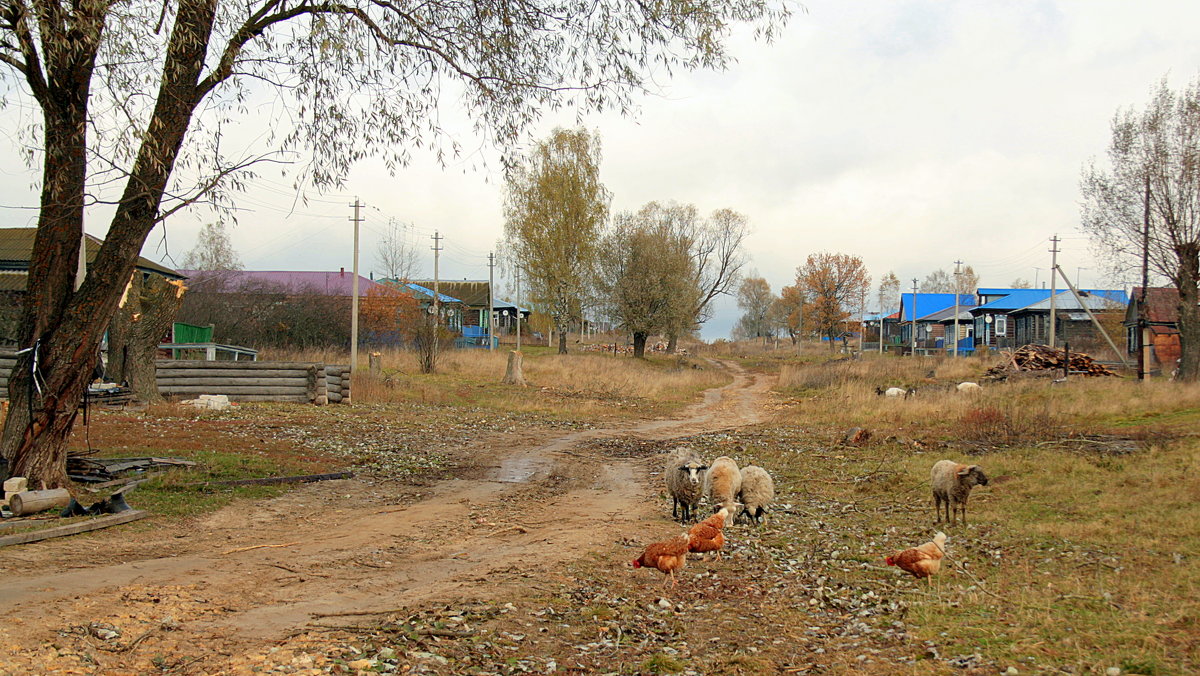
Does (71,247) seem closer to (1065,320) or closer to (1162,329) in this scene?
(1162,329)

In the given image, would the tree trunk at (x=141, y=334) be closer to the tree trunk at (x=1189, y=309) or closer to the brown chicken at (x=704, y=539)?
the brown chicken at (x=704, y=539)

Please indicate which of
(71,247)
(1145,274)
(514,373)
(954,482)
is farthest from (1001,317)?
(71,247)

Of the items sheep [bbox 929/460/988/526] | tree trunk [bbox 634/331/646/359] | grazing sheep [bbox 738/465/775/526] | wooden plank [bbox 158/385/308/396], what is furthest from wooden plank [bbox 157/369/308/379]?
tree trunk [bbox 634/331/646/359]

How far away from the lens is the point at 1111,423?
18359mm

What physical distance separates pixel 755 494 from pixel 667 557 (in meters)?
3.31

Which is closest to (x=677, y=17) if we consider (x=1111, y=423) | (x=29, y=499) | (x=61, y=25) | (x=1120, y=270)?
(x=61, y=25)

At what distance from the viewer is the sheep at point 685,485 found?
33.6ft

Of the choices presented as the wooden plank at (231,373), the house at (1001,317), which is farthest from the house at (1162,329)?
the wooden plank at (231,373)

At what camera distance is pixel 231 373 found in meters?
24.6

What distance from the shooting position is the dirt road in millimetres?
5543

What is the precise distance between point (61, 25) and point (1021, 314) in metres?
68.5

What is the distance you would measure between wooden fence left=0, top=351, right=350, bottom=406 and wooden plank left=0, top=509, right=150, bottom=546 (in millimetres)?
15625

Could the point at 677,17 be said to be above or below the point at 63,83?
above

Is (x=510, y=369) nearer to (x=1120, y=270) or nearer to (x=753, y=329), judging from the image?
(x=1120, y=270)
